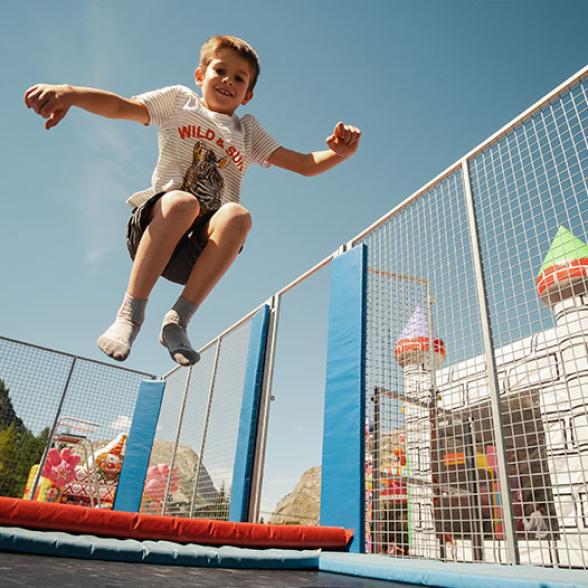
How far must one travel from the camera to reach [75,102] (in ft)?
4.08

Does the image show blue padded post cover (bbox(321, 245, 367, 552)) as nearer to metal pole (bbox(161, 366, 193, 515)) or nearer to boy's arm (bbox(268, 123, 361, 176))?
boy's arm (bbox(268, 123, 361, 176))

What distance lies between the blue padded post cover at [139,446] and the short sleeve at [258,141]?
5.97 m

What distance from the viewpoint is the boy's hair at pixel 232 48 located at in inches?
57.9

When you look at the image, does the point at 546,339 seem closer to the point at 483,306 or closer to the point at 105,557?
the point at 483,306

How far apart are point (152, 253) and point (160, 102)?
0.50 meters

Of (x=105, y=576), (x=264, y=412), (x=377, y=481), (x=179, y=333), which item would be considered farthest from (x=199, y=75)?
(x=264, y=412)

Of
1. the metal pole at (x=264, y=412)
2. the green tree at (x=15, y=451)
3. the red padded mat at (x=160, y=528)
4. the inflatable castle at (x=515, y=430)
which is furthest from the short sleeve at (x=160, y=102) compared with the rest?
the green tree at (x=15, y=451)

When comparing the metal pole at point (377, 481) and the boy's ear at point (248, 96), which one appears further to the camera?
the metal pole at point (377, 481)

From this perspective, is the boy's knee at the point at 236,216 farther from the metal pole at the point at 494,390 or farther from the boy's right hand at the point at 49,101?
the metal pole at the point at 494,390

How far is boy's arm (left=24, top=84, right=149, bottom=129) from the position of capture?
1.18 metres

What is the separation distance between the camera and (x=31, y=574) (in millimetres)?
1217

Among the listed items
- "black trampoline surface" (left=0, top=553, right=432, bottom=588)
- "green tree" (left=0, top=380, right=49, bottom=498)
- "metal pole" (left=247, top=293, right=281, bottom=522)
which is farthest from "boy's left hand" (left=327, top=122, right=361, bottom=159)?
"green tree" (left=0, top=380, right=49, bottom=498)

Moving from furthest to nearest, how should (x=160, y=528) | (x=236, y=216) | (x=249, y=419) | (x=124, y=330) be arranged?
(x=249, y=419) → (x=160, y=528) → (x=236, y=216) → (x=124, y=330)

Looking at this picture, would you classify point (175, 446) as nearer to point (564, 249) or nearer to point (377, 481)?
point (377, 481)
